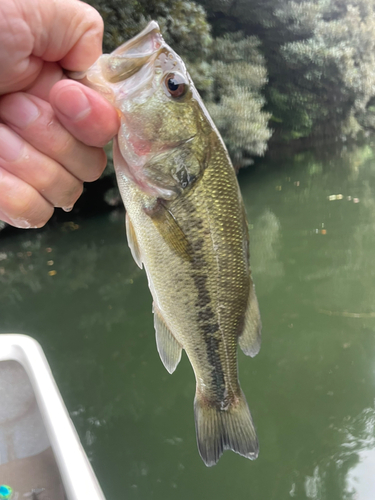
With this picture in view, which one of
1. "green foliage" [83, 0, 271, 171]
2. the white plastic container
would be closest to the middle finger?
the white plastic container

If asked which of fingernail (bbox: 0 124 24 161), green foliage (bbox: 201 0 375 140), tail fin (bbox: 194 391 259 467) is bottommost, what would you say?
green foliage (bbox: 201 0 375 140)

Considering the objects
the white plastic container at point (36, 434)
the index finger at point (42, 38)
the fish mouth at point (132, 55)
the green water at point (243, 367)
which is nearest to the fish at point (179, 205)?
the fish mouth at point (132, 55)

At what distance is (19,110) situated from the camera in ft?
3.96

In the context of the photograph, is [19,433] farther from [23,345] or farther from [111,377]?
[111,377]

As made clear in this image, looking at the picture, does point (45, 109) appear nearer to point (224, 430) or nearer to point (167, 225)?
point (167, 225)

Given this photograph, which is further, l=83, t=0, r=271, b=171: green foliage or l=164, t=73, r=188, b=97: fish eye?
l=83, t=0, r=271, b=171: green foliage

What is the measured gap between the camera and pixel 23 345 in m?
2.41

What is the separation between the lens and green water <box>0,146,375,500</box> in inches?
121

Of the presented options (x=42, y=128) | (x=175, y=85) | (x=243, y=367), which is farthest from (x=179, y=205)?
(x=243, y=367)

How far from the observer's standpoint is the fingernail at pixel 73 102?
3.52ft

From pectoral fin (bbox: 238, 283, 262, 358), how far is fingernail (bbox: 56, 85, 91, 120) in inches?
32.5

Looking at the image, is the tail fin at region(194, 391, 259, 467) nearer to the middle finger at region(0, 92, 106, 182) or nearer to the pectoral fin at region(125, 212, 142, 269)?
the pectoral fin at region(125, 212, 142, 269)

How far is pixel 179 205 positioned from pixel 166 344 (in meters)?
0.54

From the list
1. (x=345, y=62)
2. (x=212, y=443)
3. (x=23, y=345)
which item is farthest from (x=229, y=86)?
(x=212, y=443)
